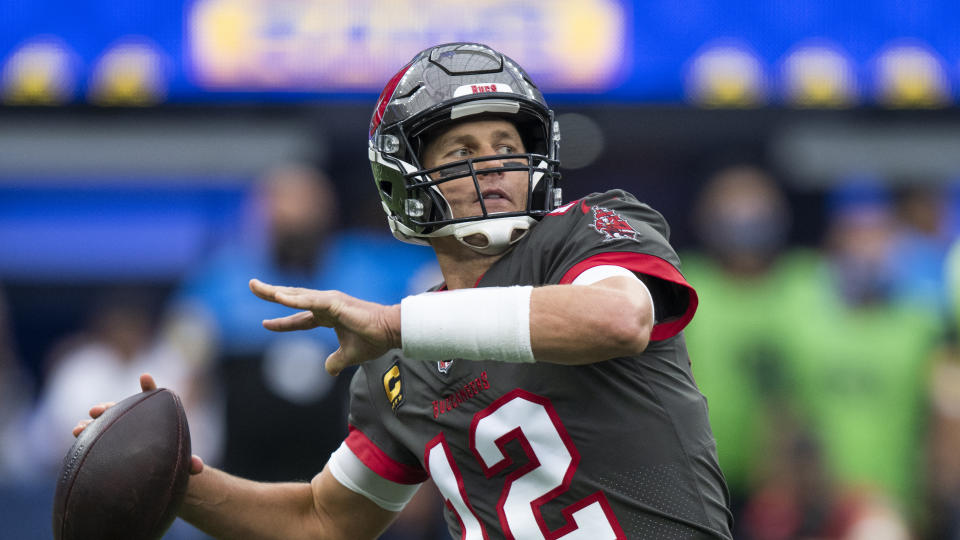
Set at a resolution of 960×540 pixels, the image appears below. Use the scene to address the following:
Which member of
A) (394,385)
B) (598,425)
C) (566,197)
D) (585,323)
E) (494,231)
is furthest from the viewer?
(566,197)

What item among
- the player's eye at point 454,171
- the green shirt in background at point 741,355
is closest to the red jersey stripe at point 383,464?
the player's eye at point 454,171

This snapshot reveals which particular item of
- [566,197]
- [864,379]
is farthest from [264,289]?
[566,197]

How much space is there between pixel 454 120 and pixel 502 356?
0.78 meters

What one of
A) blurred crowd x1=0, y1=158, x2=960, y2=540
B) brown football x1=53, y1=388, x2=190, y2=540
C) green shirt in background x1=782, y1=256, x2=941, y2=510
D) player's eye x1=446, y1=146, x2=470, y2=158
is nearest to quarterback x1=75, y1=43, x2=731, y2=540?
player's eye x1=446, y1=146, x2=470, y2=158

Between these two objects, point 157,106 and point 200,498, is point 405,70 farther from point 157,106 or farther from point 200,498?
point 157,106

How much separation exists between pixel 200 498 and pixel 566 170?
4.65 m

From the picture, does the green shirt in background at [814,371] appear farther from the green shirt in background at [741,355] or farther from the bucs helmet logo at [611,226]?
the bucs helmet logo at [611,226]

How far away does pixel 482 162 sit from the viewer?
2805 millimetres

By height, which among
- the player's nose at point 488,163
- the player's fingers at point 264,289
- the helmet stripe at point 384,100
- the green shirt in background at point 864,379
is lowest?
the green shirt in background at point 864,379

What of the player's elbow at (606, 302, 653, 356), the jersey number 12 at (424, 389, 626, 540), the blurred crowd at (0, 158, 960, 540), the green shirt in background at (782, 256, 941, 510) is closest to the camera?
the player's elbow at (606, 302, 653, 356)

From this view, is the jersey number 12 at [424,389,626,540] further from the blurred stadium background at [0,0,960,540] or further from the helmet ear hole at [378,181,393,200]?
the blurred stadium background at [0,0,960,540]

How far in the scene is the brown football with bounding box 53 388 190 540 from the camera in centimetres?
260

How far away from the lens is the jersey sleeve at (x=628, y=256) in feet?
7.98

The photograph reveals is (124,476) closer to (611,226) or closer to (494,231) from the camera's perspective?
(494,231)
